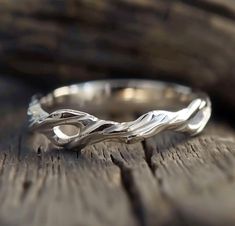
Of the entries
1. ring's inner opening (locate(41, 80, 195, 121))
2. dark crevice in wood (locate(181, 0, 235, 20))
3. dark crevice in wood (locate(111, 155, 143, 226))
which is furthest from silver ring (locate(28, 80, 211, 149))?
dark crevice in wood (locate(181, 0, 235, 20))

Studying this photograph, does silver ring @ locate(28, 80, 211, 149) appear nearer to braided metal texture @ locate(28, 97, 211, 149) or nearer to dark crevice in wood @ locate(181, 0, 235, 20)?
braided metal texture @ locate(28, 97, 211, 149)

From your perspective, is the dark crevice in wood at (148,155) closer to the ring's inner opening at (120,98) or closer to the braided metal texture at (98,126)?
the braided metal texture at (98,126)

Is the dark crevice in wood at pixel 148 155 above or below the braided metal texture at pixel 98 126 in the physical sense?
below

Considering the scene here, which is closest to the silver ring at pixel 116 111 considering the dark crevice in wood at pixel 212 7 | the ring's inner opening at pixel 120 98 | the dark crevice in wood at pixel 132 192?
the ring's inner opening at pixel 120 98

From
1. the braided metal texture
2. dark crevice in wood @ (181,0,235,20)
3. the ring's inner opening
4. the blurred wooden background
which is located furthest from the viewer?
the ring's inner opening

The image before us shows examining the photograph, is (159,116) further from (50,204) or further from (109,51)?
(109,51)

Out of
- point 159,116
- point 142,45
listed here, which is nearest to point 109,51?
point 142,45

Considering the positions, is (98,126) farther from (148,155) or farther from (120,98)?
(120,98)

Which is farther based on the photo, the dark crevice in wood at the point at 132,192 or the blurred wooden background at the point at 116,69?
the blurred wooden background at the point at 116,69
